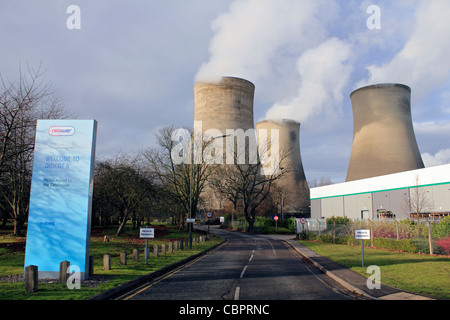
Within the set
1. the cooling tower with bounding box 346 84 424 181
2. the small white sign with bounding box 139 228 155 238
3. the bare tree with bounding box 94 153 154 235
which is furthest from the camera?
the cooling tower with bounding box 346 84 424 181

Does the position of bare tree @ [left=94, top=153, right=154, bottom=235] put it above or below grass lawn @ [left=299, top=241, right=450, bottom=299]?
above

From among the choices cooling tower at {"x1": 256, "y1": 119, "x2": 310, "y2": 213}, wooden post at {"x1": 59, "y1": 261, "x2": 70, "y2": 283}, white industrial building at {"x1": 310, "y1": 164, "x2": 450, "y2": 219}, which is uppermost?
cooling tower at {"x1": 256, "y1": 119, "x2": 310, "y2": 213}

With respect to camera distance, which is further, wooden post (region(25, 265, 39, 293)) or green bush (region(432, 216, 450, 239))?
green bush (region(432, 216, 450, 239))

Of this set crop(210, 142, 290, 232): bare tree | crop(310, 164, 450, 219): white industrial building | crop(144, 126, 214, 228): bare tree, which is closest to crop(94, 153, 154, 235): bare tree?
crop(144, 126, 214, 228): bare tree

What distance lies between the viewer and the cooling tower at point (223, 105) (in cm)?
Result: 4719

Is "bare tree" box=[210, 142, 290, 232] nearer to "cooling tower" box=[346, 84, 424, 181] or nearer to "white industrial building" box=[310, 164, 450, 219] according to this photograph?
"white industrial building" box=[310, 164, 450, 219]

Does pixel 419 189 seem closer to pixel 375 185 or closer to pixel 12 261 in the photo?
pixel 375 185

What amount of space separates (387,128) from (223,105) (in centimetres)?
2177

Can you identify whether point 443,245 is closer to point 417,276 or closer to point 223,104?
point 417,276

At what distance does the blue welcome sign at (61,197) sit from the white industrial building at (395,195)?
31.4 meters

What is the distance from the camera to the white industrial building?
35188 mm

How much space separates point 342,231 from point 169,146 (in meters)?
20.1

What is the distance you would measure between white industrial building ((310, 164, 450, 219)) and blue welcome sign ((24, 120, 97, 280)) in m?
31.4
